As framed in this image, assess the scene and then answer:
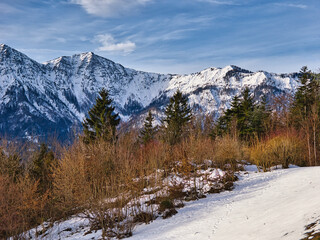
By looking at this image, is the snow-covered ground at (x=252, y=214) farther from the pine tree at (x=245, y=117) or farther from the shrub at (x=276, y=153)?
the pine tree at (x=245, y=117)

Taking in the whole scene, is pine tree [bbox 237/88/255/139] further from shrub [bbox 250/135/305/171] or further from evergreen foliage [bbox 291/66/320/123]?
shrub [bbox 250/135/305/171]

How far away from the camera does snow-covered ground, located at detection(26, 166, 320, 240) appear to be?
5422mm

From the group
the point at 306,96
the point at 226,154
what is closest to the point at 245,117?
the point at 306,96

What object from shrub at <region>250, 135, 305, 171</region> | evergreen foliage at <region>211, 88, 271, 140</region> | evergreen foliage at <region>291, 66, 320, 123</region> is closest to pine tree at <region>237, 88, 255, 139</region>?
evergreen foliage at <region>211, 88, 271, 140</region>

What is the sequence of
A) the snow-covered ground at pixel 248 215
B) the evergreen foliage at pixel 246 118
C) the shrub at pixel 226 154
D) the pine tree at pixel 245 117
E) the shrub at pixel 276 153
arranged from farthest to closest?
the pine tree at pixel 245 117
the evergreen foliage at pixel 246 118
the shrub at pixel 276 153
the shrub at pixel 226 154
the snow-covered ground at pixel 248 215

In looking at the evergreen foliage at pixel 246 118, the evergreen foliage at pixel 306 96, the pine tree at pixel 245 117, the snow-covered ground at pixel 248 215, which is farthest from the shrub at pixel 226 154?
the evergreen foliage at pixel 306 96

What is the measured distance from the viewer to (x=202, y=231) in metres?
7.18

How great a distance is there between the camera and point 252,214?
7.41 meters

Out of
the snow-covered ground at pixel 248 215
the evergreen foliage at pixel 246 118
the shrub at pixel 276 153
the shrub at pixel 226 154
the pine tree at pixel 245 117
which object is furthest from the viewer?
the pine tree at pixel 245 117

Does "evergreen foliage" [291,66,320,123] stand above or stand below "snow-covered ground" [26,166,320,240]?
above

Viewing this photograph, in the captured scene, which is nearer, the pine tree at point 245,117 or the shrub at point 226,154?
the shrub at point 226,154

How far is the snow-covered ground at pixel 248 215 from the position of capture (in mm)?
5422

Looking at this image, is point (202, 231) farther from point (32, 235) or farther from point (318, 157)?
point (318, 157)

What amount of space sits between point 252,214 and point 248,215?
131mm
